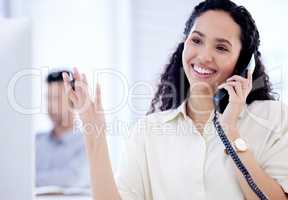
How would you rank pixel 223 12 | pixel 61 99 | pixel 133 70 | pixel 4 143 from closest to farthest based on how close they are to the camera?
pixel 4 143 → pixel 223 12 → pixel 133 70 → pixel 61 99

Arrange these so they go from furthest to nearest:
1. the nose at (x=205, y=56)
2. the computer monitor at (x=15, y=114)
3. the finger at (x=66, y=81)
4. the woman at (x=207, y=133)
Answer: the nose at (x=205, y=56) < the woman at (x=207, y=133) < the finger at (x=66, y=81) < the computer monitor at (x=15, y=114)

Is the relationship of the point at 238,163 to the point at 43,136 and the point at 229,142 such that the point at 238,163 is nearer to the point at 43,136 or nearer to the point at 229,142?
the point at 229,142

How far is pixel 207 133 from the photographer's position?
126cm

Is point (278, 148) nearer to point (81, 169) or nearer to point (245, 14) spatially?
point (245, 14)

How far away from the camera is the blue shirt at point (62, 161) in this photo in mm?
2459

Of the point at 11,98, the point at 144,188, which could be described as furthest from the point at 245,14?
the point at 11,98

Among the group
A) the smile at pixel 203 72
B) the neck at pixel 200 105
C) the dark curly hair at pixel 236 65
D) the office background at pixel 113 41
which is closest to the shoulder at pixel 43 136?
the office background at pixel 113 41

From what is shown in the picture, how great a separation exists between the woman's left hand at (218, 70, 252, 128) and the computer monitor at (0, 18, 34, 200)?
562mm

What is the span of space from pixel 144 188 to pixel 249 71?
0.45 m

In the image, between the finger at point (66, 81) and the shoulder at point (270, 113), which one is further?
the shoulder at point (270, 113)

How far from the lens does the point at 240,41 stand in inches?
50.7

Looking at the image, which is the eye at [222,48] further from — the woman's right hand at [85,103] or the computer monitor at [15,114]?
the computer monitor at [15,114]

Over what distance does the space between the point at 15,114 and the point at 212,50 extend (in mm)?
657

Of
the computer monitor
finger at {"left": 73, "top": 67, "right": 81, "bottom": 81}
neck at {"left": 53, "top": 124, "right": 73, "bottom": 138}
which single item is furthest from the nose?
neck at {"left": 53, "top": 124, "right": 73, "bottom": 138}
